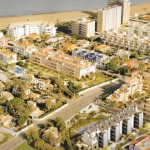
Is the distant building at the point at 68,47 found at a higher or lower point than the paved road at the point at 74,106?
higher

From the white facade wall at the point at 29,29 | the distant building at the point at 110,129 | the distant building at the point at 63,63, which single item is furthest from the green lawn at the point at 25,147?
the white facade wall at the point at 29,29

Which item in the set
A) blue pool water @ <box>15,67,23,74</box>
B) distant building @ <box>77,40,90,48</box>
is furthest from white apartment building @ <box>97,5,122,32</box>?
blue pool water @ <box>15,67,23,74</box>

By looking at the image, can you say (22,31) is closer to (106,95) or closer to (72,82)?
(72,82)

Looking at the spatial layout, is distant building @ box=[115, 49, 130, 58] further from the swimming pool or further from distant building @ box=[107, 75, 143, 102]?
the swimming pool

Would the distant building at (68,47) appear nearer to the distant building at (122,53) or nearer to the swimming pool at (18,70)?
the distant building at (122,53)

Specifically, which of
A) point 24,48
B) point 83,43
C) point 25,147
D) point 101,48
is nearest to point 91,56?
point 101,48

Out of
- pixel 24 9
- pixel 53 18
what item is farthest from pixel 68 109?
pixel 24 9
